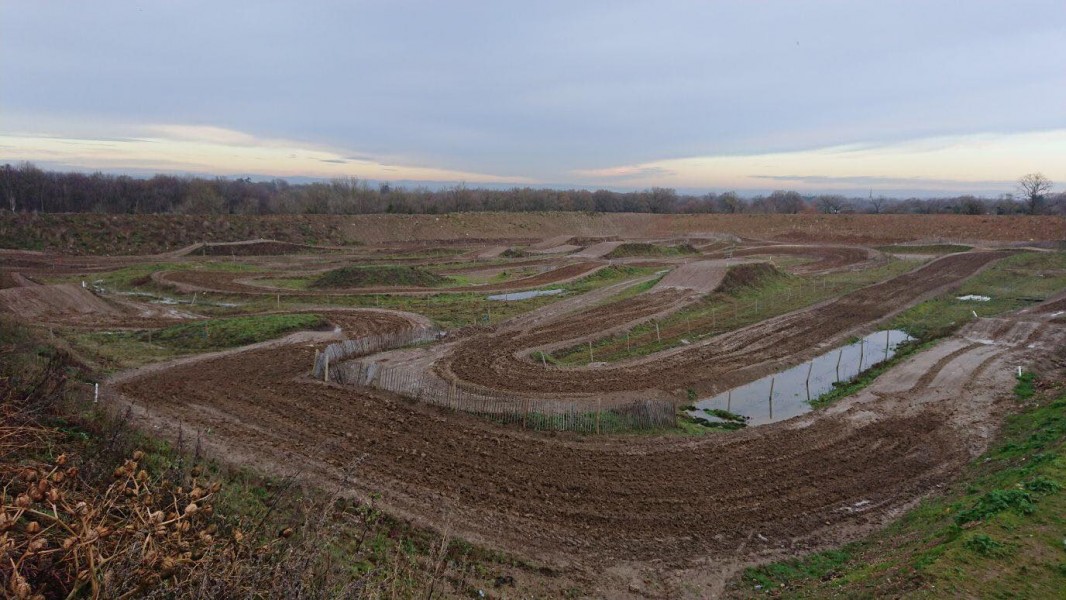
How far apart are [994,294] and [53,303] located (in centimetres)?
5609

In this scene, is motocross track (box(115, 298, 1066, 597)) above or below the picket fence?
below

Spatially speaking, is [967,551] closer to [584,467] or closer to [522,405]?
[584,467]

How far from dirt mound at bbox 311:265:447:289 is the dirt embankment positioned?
93.2 ft

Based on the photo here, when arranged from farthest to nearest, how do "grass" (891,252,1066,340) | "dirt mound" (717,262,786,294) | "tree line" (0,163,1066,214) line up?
"tree line" (0,163,1066,214) → "dirt mound" (717,262,786,294) → "grass" (891,252,1066,340)

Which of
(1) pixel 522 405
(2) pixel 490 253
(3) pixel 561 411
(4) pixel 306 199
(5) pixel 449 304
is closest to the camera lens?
(3) pixel 561 411

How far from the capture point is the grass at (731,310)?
90.3 ft

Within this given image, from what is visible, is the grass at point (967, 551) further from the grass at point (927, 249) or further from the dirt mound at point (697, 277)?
the grass at point (927, 249)

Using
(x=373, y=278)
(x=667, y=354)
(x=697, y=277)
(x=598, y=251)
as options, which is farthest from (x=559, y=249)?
Result: (x=667, y=354)

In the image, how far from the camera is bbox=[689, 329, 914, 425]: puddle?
2130 cm

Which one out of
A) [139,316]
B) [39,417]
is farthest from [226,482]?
[139,316]

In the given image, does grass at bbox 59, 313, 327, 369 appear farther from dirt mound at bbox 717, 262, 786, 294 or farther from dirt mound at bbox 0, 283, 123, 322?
dirt mound at bbox 717, 262, 786, 294

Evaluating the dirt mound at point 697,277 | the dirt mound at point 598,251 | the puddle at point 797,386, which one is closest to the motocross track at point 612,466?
the puddle at point 797,386

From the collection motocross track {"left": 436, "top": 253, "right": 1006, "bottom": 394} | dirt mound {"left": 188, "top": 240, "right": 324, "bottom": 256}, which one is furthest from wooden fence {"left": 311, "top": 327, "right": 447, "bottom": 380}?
dirt mound {"left": 188, "top": 240, "right": 324, "bottom": 256}

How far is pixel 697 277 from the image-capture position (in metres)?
43.4
